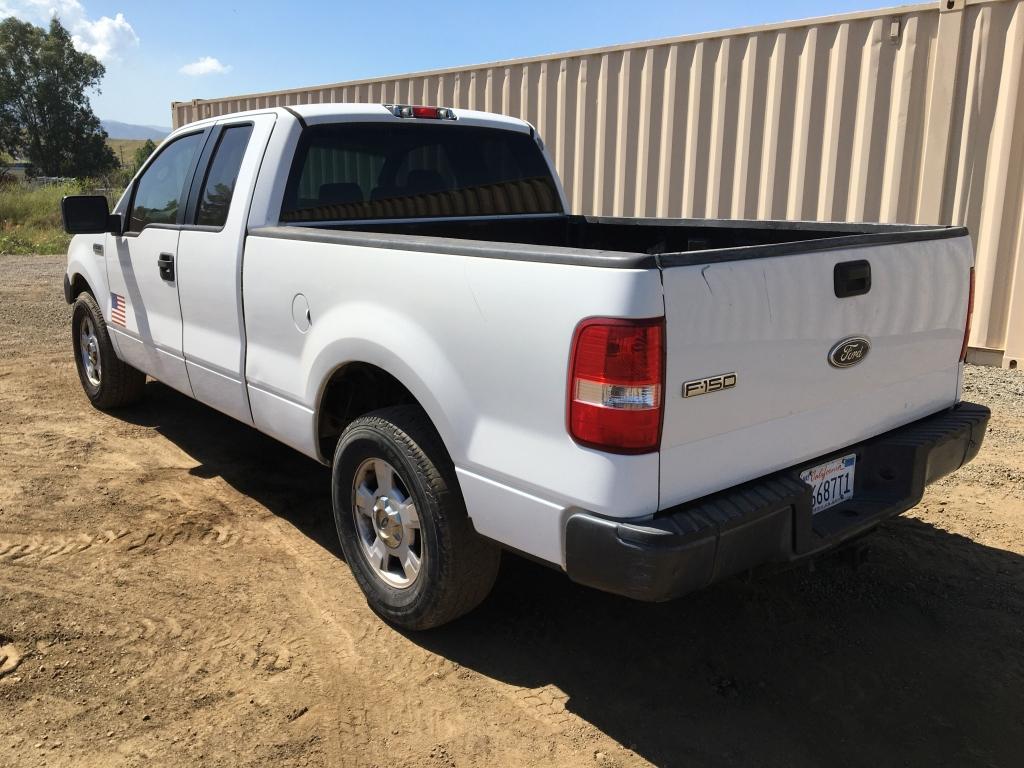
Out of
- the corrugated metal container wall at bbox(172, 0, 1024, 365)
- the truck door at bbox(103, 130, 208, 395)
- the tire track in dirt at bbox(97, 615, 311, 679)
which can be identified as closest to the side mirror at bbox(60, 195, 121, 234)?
the truck door at bbox(103, 130, 208, 395)

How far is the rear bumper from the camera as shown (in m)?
2.34

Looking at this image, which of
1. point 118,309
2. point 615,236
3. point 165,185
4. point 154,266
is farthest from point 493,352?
point 118,309

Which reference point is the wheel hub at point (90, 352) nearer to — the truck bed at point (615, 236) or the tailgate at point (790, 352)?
the truck bed at point (615, 236)

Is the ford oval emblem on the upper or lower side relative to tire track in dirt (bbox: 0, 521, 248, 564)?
upper

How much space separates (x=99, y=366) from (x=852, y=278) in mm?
4998

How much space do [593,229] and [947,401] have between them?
2102 millimetres

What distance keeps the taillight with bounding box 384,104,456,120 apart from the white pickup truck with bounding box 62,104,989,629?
0.02 meters

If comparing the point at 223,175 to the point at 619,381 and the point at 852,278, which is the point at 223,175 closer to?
the point at 619,381

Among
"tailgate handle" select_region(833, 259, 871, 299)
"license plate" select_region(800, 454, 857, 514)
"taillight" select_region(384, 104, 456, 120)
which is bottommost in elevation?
"license plate" select_region(800, 454, 857, 514)

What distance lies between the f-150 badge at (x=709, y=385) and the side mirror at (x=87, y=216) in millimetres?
3866

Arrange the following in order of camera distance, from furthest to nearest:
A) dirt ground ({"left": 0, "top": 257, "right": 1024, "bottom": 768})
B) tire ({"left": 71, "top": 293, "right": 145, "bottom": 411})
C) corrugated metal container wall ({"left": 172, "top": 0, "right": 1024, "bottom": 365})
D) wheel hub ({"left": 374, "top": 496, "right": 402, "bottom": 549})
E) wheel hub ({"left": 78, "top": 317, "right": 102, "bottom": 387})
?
1. corrugated metal container wall ({"left": 172, "top": 0, "right": 1024, "bottom": 365})
2. wheel hub ({"left": 78, "top": 317, "right": 102, "bottom": 387})
3. tire ({"left": 71, "top": 293, "right": 145, "bottom": 411})
4. wheel hub ({"left": 374, "top": 496, "right": 402, "bottom": 549})
5. dirt ground ({"left": 0, "top": 257, "right": 1024, "bottom": 768})

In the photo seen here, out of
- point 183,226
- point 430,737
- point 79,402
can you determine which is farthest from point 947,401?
point 79,402

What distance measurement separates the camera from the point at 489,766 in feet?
8.49

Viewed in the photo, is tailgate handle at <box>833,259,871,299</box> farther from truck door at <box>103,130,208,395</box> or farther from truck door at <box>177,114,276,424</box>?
truck door at <box>103,130,208,395</box>
